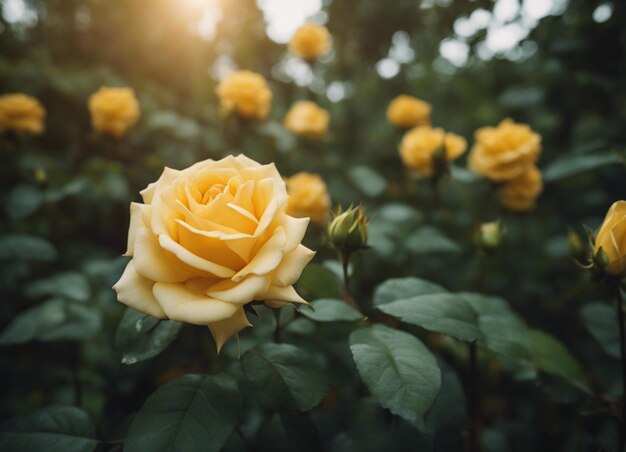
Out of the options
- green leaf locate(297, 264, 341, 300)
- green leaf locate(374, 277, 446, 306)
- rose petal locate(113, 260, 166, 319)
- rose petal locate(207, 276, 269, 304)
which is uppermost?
rose petal locate(207, 276, 269, 304)

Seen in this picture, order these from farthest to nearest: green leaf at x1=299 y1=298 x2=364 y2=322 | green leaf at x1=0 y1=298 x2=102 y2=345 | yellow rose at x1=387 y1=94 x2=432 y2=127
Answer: yellow rose at x1=387 y1=94 x2=432 y2=127, green leaf at x1=0 y1=298 x2=102 y2=345, green leaf at x1=299 y1=298 x2=364 y2=322

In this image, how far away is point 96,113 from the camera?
6.05ft

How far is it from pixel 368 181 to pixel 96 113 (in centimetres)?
130

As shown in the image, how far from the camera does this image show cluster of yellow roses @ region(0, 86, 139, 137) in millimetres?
1766

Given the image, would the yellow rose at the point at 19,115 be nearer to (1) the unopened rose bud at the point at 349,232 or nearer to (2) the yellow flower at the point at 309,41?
(2) the yellow flower at the point at 309,41

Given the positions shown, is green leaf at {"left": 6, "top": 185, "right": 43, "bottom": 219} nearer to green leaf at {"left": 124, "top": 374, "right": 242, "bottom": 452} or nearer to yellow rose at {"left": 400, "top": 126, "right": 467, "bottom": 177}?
green leaf at {"left": 124, "top": 374, "right": 242, "bottom": 452}

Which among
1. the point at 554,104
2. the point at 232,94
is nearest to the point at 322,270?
the point at 232,94

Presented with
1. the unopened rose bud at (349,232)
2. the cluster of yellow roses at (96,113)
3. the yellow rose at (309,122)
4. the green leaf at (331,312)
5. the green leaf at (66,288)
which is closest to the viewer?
the green leaf at (331,312)

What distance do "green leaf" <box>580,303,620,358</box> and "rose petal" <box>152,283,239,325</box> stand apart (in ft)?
3.58

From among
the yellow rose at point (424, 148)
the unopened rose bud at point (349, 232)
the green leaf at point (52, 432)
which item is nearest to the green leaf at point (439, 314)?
the unopened rose bud at point (349, 232)

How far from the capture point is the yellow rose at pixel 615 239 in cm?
78

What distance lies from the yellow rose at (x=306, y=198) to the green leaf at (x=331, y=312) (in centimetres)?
84

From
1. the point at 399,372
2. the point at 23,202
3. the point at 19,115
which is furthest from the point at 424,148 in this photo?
the point at 19,115

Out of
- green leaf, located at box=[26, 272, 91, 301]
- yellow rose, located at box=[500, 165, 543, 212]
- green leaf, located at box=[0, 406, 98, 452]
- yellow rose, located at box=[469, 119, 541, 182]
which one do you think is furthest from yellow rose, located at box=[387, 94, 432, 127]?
A: green leaf, located at box=[0, 406, 98, 452]
